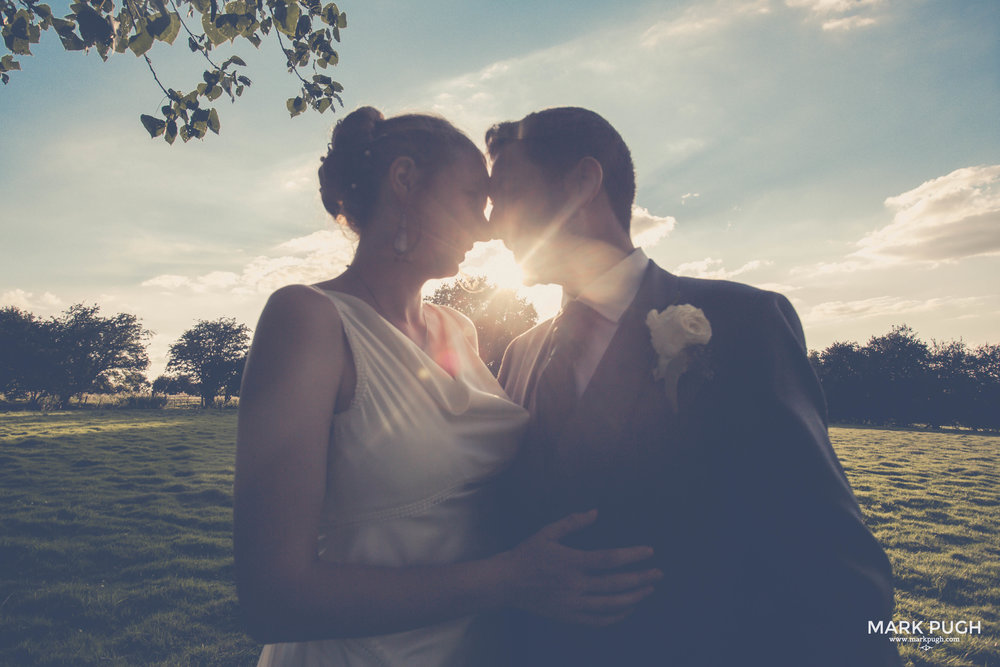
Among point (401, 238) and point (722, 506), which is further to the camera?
point (401, 238)

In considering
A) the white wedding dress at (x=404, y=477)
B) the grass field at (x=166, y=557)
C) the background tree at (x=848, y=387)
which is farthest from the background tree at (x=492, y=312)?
the background tree at (x=848, y=387)

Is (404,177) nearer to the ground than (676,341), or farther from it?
farther from it

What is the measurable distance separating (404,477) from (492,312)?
4390 centimetres

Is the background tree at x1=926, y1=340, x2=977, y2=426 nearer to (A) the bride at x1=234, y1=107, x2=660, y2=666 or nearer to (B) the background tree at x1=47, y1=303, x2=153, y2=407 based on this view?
(A) the bride at x1=234, y1=107, x2=660, y2=666

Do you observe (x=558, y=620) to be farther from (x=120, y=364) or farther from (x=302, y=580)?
(x=120, y=364)

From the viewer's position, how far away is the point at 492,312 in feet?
151

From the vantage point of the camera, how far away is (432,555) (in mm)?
2188

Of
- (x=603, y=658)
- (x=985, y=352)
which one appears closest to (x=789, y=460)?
(x=603, y=658)

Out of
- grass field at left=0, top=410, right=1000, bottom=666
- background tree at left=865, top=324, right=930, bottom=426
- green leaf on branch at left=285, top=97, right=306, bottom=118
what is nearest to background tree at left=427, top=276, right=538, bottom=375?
grass field at left=0, top=410, right=1000, bottom=666

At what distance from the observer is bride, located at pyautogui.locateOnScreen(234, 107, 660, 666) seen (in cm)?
174

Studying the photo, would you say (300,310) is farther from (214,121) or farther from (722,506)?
(214,121)

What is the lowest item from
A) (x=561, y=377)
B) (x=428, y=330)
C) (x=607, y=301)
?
(x=561, y=377)

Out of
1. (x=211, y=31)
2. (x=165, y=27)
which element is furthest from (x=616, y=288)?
(x=211, y=31)

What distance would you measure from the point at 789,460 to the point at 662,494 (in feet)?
1.71
